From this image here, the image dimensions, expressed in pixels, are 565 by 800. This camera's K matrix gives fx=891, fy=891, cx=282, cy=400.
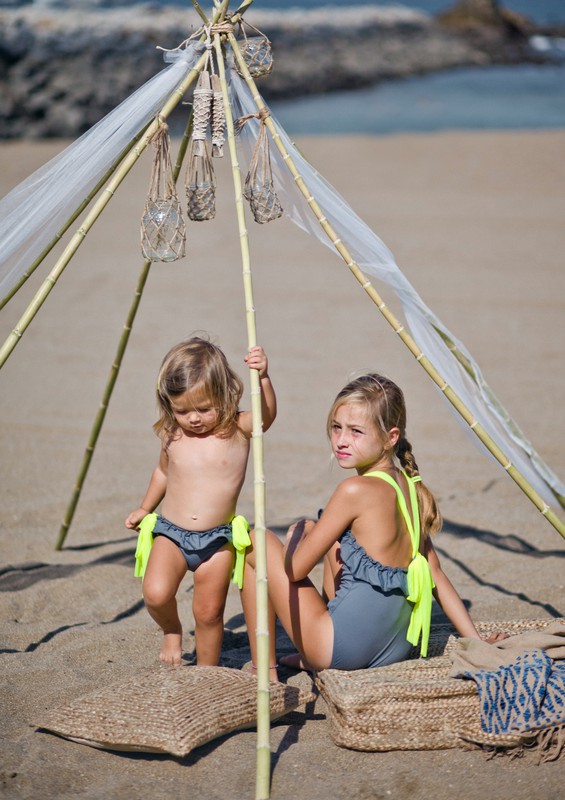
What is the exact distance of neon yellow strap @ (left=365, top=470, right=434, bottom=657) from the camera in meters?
2.81

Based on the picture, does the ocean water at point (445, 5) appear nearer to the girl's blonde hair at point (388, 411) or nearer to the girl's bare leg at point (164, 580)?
the girl's blonde hair at point (388, 411)

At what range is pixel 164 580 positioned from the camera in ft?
9.64

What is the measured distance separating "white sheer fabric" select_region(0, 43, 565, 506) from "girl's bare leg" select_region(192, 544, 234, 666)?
96 cm

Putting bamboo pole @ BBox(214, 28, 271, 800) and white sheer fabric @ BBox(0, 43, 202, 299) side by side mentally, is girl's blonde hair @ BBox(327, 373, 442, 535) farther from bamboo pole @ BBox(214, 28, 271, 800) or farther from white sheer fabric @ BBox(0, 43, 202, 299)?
white sheer fabric @ BBox(0, 43, 202, 299)

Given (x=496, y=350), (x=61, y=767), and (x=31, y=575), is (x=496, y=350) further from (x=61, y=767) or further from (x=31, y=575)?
(x=61, y=767)

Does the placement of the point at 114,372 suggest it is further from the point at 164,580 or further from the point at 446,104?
the point at 446,104

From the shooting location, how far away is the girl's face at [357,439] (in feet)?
9.30

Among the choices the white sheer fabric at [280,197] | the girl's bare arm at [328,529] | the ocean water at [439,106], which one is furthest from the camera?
the ocean water at [439,106]

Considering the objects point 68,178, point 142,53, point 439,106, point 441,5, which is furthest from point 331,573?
point 441,5

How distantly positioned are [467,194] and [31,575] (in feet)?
28.3

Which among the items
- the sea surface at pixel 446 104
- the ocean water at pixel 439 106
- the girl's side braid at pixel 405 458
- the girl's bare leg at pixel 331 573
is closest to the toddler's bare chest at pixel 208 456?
the girl's bare leg at pixel 331 573

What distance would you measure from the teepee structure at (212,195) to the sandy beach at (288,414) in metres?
0.54

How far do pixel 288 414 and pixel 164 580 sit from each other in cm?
337

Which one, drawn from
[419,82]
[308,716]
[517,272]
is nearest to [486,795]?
[308,716]
